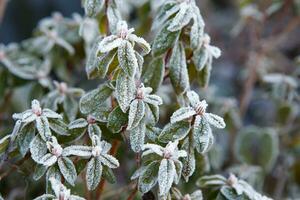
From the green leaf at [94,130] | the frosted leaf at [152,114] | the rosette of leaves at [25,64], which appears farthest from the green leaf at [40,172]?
the rosette of leaves at [25,64]

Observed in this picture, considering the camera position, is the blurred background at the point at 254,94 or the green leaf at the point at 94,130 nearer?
the green leaf at the point at 94,130

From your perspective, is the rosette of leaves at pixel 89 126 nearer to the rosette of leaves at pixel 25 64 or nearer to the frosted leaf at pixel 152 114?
the frosted leaf at pixel 152 114

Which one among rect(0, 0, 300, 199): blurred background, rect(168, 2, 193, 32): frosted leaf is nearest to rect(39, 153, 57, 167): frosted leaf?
rect(168, 2, 193, 32): frosted leaf

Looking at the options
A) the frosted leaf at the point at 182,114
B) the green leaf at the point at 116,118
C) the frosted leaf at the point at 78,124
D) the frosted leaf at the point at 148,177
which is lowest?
the frosted leaf at the point at 148,177

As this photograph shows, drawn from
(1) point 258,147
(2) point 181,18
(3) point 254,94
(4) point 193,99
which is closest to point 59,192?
(4) point 193,99

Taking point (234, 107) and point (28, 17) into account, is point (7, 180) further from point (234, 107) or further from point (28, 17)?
point (28, 17)

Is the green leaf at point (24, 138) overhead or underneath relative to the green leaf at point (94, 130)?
underneath

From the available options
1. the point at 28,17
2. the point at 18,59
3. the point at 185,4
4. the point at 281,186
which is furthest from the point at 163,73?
the point at 28,17

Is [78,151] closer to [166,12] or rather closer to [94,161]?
[94,161]

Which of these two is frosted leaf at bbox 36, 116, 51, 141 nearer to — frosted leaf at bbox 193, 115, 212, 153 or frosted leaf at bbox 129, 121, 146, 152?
frosted leaf at bbox 129, 121, 146, 152
